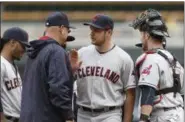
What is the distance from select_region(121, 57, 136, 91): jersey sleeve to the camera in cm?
662

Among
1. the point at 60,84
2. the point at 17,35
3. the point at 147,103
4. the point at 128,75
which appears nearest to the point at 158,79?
the point at 147,103

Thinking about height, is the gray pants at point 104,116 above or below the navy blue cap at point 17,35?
below

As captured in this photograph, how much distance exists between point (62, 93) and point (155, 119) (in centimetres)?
97

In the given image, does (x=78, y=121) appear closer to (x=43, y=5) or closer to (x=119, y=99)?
(x=119, y=99)

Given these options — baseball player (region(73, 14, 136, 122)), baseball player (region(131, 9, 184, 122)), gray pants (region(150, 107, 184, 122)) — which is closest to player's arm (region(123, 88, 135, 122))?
baseball player (region(73, 14, 136, 122))

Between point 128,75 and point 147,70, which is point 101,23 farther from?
point 147,70

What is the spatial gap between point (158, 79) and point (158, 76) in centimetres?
3

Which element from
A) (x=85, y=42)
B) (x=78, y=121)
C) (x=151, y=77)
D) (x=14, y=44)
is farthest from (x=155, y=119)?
(x=85, y=42)

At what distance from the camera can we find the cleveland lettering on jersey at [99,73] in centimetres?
659

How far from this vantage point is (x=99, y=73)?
661 cm

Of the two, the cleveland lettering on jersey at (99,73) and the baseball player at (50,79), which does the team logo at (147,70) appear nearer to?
the cleveland lettering on jersey at (99,73)

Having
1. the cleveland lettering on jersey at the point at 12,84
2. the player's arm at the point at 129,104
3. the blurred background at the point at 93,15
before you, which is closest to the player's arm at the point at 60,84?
the player's arm at the point at 129,104

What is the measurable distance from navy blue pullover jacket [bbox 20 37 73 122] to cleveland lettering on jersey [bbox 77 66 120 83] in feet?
1.78

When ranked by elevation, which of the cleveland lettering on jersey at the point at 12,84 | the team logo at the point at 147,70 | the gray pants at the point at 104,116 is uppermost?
the team logo at the point at 147,70
